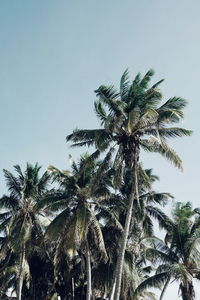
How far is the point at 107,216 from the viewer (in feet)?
87.9

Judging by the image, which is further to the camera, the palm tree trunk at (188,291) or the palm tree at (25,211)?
the palm tree at (25,211)

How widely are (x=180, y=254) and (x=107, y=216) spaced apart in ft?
18.7

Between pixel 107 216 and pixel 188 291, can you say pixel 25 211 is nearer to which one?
pixel 107 216

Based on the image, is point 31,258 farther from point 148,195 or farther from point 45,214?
point 148,195

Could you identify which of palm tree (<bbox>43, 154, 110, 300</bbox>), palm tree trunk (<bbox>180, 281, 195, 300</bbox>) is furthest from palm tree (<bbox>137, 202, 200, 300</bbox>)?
palm tree (<bbox>43, 154, 110, 300</bbox>)

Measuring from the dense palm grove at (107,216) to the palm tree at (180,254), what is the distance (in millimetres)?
63

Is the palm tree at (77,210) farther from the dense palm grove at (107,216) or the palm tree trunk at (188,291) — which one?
the palm tree trunk at (188,291)

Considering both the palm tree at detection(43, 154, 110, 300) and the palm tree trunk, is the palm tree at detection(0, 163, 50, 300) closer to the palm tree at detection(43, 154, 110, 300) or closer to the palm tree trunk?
the palm tree at detection(43, 154, 110, 300)

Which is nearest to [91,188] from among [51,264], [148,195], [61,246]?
[61,246]

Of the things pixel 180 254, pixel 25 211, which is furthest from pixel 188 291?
pixel 25 211

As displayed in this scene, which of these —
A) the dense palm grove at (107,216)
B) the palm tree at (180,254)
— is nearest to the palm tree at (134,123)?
the dense palm grove at (107,216)

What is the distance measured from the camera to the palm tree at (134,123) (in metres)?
21.4

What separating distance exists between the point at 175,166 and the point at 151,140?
2140 mm

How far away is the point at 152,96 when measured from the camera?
2252cm
